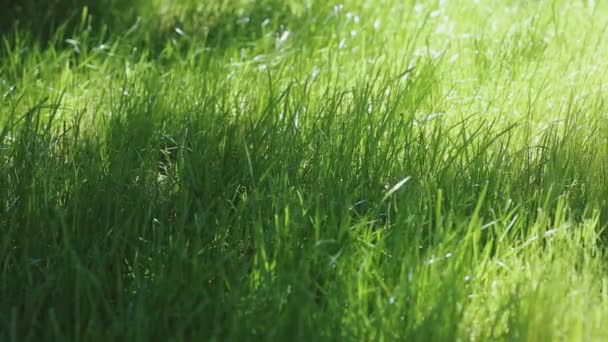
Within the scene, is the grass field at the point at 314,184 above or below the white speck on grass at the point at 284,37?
below

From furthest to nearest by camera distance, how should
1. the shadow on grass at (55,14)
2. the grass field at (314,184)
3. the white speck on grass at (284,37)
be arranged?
the shadow on grass at (55,14) → the white speck on grass at (284,37) → the grass field at (314,184)

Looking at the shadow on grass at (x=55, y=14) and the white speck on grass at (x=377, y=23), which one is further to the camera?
the shadow on grass at (x=55, y=14)

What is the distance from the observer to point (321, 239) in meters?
2.12

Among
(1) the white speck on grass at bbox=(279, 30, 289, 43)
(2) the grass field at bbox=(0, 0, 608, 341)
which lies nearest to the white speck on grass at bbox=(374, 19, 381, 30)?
(2) the grass field at bbox=(0, 0, 608, 341)

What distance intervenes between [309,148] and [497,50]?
114 centimetres

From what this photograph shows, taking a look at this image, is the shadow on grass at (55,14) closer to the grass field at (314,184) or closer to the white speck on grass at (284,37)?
the grass field at (314,184)

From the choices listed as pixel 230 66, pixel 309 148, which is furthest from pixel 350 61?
pixel 309 148

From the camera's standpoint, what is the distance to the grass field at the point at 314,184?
6.29ft

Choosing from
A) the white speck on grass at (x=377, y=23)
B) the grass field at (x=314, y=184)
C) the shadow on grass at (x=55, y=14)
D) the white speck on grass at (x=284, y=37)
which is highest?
the shadow on grass at (x=55, y=14)

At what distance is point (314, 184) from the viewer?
2391 mm

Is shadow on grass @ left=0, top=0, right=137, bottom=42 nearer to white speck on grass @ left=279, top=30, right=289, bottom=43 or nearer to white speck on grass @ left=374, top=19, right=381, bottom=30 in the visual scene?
white speck on grass @ left=279, top=30, right=289, bottom=43

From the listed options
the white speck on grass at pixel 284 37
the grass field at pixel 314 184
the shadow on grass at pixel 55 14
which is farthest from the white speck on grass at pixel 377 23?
the shadow on grass at pixel 55 14

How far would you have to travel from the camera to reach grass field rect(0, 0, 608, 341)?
1.92 metres

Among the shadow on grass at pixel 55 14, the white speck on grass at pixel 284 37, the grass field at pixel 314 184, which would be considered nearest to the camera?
the grass field at pixel 314 184
